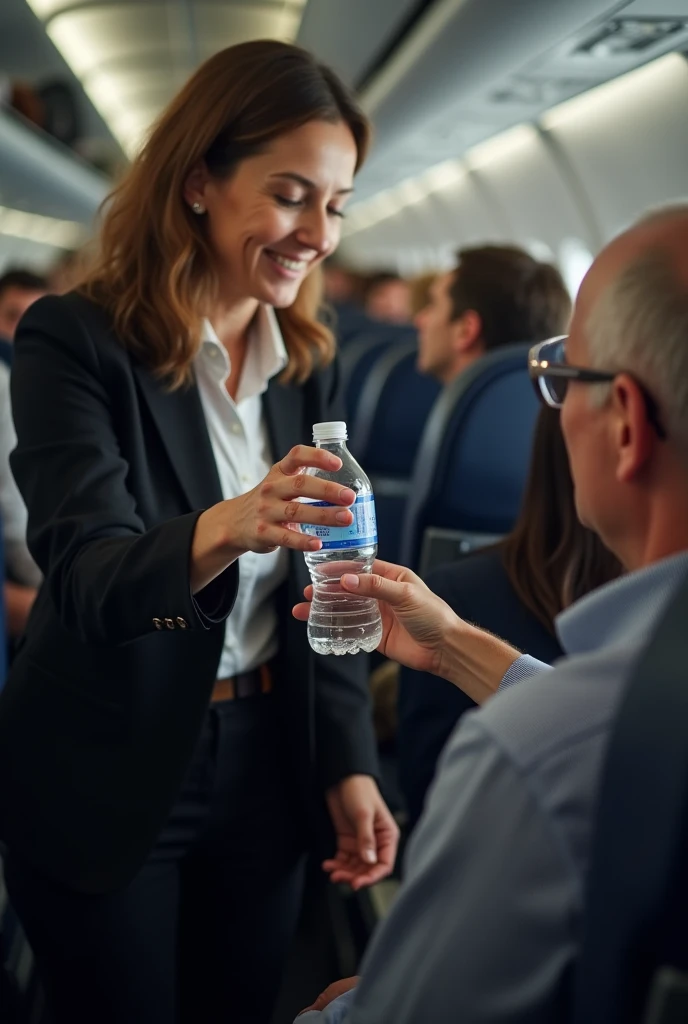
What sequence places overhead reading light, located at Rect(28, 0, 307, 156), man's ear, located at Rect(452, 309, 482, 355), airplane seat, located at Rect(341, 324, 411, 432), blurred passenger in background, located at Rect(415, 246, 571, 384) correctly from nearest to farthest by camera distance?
blurred passenger in background, located at Rect(415, 246, 571, 384) < man's ear, located at Rect(452, 309, 482, 355) < airplane seat, located at Rect(341, 324, 411, 432) < overhead reading light, located at Rect(28, 0, 307, 156)

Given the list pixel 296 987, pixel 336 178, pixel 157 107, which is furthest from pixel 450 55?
pixel 157 107

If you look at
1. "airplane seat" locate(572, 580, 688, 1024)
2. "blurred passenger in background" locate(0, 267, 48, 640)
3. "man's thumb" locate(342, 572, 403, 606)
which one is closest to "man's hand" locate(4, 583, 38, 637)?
"blurred passenger in background" locate(0, 267, 48, 640)

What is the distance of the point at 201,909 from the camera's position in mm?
2049

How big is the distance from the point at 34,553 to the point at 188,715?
1.19 feet

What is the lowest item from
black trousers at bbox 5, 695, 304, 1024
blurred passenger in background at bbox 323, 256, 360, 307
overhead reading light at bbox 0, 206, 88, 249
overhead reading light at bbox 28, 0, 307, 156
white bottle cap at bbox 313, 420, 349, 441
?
black trousers at bbox 5, 695, 304, 1024

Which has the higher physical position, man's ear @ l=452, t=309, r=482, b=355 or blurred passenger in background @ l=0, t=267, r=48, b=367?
blurred passenger in background @ l=0, t=267, r=48, b=367

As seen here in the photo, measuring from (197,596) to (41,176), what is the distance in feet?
23.5

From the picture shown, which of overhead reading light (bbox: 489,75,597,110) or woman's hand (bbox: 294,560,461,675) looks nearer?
woman's hand (bbox: 294,560,461,675)

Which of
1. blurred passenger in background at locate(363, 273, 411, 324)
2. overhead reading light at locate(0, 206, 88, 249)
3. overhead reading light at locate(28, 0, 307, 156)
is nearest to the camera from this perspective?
overhead reading light at locate(28, 0, 307, 156)

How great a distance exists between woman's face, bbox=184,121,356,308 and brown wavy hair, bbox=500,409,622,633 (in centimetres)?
56

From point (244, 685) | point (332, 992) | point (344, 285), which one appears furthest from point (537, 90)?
point (344, 285)

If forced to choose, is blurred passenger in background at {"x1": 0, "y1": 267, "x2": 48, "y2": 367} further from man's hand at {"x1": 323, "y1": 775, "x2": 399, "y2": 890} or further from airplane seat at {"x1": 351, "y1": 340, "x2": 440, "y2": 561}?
man's hand at {"x1": 323, "y1": 775, "x2": 399, "y2": 890}

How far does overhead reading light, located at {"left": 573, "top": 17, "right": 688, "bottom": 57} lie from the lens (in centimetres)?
343

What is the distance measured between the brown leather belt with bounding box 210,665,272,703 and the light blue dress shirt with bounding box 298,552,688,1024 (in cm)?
91
